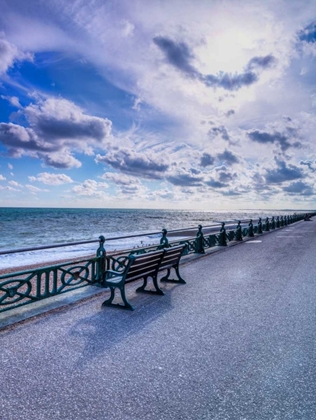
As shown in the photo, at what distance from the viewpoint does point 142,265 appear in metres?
5.78

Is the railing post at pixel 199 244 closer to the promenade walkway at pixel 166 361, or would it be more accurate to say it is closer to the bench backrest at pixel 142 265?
the promenade walkway at pixel 166 361

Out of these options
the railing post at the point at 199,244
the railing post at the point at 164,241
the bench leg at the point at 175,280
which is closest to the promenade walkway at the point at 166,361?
the bench leg at the point at 175,280

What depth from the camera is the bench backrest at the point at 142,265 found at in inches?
212

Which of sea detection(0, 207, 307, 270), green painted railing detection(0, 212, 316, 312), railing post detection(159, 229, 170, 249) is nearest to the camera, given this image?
green painted railing detection(0, 212, 316, 312)

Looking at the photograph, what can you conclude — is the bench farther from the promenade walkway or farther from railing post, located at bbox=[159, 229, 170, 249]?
railing post, located at bbox=[159, 229, 170, 249]

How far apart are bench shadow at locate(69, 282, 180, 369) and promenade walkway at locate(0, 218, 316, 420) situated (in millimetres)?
15

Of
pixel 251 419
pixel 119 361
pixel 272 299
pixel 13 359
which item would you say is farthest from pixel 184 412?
pixel 272 299

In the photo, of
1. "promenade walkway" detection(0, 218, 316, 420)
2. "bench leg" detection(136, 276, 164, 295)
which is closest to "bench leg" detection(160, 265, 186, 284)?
"bench leg" detection(136, 276, 164, 295)

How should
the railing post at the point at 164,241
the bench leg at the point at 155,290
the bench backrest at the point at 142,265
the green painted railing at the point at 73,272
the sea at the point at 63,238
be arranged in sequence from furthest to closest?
the sea at the point at 63,238, the railing post at the point at 164,241, the bench leg at the point at 155,290, the bench backrest at the point at 142,265, the green painted railing at the point at 73,272

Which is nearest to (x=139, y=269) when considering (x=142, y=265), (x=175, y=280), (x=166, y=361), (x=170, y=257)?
(x=142, y=265)

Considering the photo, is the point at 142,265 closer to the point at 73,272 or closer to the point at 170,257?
the point at 170,257

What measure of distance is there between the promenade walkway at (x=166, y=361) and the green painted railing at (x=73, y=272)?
554mm

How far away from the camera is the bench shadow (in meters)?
3.93

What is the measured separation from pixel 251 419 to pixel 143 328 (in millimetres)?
2260
